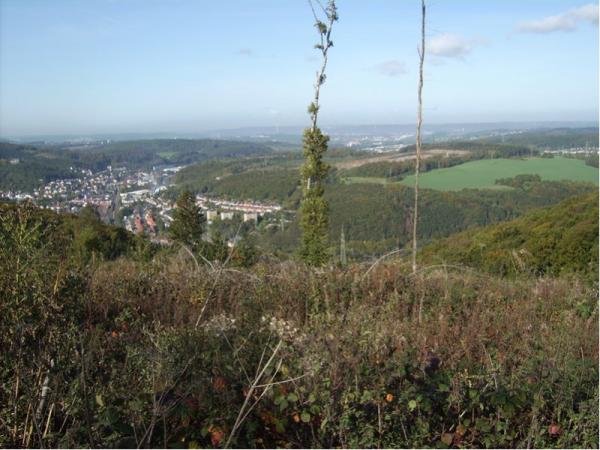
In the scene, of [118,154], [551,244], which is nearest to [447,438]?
[551,244]

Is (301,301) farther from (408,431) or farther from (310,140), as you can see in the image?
(310,140)

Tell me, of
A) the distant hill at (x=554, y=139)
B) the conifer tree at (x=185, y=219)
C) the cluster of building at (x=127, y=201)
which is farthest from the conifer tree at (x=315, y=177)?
the distant hill at (x=554, y=139)

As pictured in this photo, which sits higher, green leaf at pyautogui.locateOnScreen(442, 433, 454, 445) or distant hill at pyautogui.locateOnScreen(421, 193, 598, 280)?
green leaf at pyautogui.locateOnScreen(442, 433, 454, 445)

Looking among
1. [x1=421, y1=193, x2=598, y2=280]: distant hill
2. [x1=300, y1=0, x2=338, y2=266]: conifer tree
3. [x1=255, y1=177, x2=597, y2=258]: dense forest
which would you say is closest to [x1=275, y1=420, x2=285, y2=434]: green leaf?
[x1=421, y1=193, x2=598, y2=280]: distant hill

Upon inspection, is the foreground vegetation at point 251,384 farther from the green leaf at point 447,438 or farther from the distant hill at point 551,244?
the distant hill at point 551,244

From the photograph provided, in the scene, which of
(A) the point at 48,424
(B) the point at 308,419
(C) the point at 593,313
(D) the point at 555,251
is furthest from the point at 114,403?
(D) the point at 555,251

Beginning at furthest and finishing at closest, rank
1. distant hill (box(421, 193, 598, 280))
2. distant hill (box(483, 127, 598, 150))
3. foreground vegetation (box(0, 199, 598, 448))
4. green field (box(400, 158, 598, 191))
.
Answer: distant hill (box(483, 127, 598, 150)), green field (box(400, 158, 598, 191)), distant hill (box(421, 193, 598, 280)), foreground vegetation (box(0, 199, 598, 448))

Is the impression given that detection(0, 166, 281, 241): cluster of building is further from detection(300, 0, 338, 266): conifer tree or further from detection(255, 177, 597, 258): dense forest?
detection(255, 177, 597, 258): dense forest

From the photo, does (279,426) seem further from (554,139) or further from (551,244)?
(554,139)
